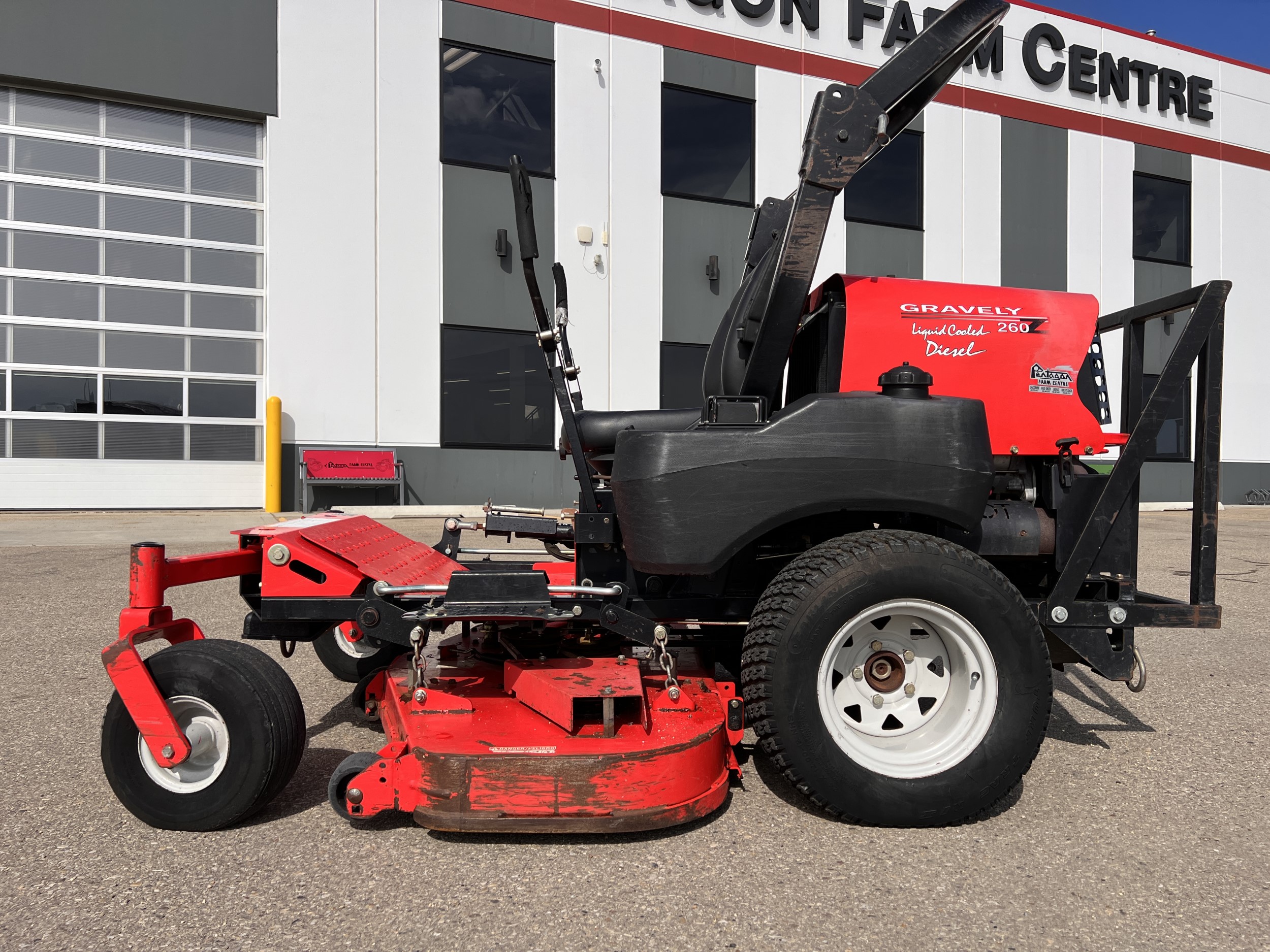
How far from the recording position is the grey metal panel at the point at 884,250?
1391cm

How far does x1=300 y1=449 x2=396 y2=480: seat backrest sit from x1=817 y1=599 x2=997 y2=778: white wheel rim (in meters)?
9.64

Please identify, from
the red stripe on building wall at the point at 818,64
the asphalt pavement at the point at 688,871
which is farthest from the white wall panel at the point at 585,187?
the asphalt pavement at the point at 688,871

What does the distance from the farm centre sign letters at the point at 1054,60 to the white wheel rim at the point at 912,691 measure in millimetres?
13171

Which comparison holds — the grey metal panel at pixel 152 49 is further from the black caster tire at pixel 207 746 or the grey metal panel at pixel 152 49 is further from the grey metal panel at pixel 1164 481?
the grey metal panel at pixel 1164 481

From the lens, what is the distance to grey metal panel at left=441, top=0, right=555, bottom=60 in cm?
1176

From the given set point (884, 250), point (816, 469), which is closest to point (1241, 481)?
point (884, 250)

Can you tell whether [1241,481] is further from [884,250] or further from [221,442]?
[221,442]

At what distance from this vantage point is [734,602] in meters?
2.72

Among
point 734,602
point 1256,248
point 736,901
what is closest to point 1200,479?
point 734,602

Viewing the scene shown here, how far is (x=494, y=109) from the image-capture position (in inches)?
472

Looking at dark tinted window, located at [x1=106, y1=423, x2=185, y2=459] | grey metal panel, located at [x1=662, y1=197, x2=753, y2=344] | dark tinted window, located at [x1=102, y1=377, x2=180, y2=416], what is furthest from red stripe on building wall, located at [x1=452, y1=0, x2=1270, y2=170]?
dark tinted window, located at [x1=106, y1=423, x2=185, y2=459]

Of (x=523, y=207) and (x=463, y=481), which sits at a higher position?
(x=523, y=207)

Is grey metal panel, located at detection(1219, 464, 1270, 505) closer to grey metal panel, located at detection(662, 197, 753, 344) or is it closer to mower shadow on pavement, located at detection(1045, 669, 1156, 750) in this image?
grey metal panel, located at detection(662, 197, 753, 344)

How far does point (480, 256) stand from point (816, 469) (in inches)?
409
